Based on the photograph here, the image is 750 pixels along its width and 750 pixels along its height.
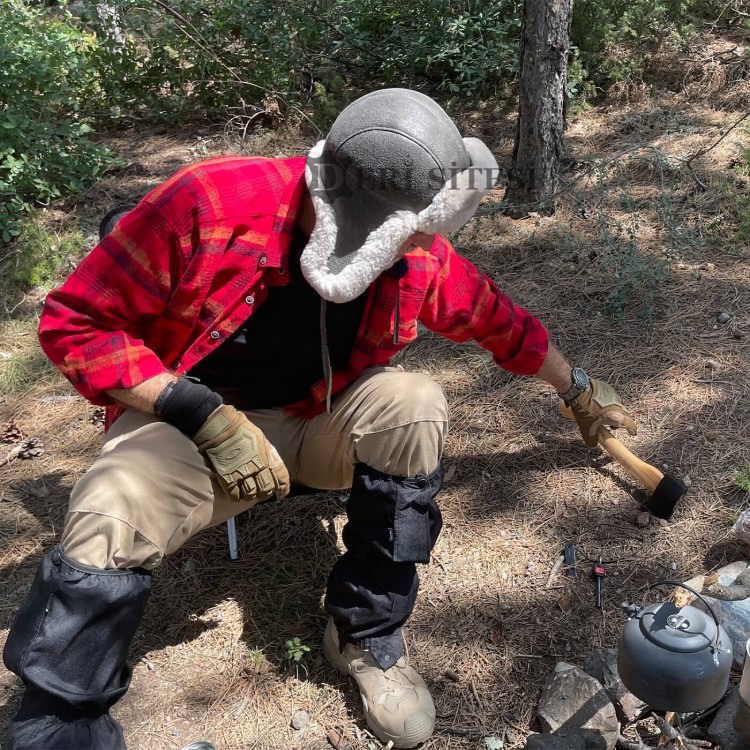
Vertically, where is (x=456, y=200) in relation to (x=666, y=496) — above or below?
above

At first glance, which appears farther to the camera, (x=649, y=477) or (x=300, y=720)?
(x=649, y=477)

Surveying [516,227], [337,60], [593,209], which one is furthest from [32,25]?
[593,209]

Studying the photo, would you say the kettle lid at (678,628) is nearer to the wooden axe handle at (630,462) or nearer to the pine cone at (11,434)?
the wooden axe handle at (630,462)

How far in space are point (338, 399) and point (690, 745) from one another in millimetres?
1216

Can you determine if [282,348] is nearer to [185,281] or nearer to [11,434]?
[185,281]

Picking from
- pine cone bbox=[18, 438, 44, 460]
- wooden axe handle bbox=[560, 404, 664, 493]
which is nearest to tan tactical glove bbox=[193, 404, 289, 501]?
wooden axe handle bbox=[560, 404, 664, 493]

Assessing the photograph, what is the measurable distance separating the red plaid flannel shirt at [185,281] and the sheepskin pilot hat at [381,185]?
202 mm

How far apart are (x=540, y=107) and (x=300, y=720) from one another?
294cm

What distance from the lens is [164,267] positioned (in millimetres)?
1900

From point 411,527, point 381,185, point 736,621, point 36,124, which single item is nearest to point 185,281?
point 381,185

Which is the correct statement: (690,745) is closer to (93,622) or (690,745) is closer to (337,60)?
(93,622)

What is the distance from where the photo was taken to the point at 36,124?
4086 mm

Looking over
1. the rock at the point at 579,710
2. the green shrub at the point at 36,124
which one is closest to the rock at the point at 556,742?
the rock at the point at 579,710

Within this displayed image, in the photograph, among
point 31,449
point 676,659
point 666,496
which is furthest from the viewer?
point 31,449
